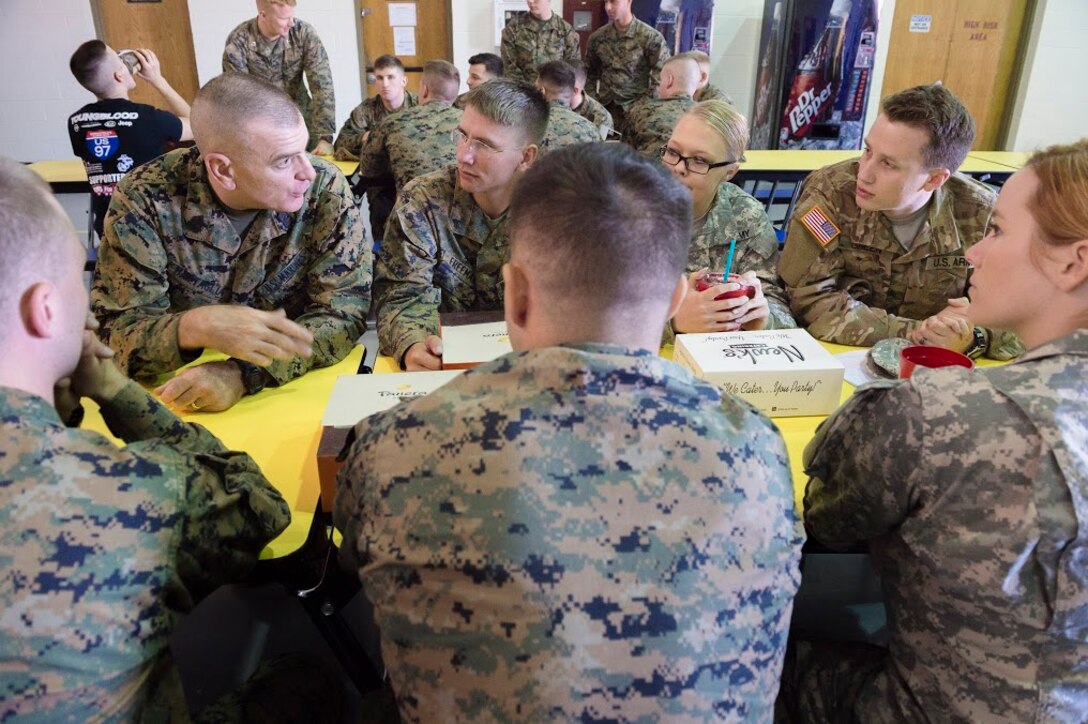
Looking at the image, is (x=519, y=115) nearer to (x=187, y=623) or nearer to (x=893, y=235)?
(x=893, y=235)

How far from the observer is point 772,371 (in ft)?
4.55

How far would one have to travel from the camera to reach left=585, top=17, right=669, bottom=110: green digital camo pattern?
580 centimetres

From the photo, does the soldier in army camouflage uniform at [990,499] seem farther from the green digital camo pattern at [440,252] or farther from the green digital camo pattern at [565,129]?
the green digital camo pattern at [565,129]

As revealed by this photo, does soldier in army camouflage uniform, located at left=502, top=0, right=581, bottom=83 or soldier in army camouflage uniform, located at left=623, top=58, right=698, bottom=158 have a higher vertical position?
soldier in army camouflage uniform, located at left=502, top=0, right=581, bottom=83

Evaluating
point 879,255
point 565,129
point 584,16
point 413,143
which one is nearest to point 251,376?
point 879,255

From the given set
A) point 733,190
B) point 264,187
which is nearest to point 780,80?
point 733,190

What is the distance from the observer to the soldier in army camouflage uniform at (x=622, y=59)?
5.78m

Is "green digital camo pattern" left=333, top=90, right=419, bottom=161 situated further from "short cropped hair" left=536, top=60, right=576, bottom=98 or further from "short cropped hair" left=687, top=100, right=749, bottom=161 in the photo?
"short cropped hair" left=687, top=100, right=749, bottom=161

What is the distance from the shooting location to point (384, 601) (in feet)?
2.70

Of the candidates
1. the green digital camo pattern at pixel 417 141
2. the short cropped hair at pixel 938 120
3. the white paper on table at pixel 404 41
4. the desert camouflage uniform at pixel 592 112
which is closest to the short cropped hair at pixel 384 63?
the green digital camo pattern at pixel 417 141

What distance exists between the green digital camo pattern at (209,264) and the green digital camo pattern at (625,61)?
4502mm

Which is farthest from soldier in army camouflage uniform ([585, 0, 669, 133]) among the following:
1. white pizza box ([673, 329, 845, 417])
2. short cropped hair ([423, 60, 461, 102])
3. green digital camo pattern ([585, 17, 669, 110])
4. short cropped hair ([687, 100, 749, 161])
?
white pizza box ([673, 329, 845, 417])

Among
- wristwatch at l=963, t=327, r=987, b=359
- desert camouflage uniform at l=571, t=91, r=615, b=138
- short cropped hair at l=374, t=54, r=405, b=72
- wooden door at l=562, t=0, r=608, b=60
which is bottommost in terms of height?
wristwatch at l=963, t=327, r=987, b=359

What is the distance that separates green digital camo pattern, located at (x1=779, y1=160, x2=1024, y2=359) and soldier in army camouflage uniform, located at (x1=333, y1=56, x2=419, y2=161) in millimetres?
2942
